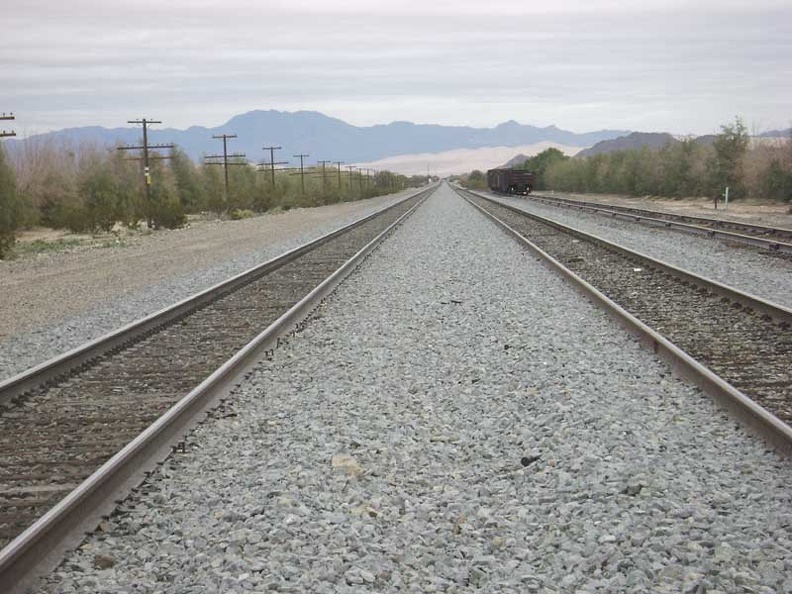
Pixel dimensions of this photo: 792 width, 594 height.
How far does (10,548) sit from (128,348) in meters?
5.26

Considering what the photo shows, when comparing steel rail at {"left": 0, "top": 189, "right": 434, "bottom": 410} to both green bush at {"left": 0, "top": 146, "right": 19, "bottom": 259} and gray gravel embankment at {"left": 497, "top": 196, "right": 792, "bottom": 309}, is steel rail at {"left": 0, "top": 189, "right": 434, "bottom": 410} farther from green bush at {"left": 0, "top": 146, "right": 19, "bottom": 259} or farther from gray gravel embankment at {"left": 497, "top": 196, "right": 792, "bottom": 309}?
green bush at {"left": 0, "top": 146, "right": 19, "bottom": 259}

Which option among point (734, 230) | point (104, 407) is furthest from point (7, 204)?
point (104, 407)

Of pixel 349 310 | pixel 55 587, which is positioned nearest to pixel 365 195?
pixel 349 310

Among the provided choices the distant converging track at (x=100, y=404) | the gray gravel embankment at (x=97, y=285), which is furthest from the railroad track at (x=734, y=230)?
the distant converging track at (x=100, y=404)

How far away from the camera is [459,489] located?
4609mm

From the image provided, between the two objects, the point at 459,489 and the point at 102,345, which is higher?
the point at 102,345

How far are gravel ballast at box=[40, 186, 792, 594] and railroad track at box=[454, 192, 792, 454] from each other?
179 millimetres

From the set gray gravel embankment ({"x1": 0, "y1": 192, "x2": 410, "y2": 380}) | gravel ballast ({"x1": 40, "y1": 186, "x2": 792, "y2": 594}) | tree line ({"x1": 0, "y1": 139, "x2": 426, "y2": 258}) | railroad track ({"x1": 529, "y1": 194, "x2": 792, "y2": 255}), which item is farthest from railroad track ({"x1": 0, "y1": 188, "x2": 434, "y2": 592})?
tree line ({"x1": 0, "y1": 139, "x2": 426, "y2": 258})

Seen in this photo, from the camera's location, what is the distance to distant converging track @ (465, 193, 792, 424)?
6609 mm

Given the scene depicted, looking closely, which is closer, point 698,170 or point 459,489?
point 459,489

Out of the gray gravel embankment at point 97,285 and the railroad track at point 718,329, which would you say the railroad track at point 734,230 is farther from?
the gray gravel embankment at point 97,285

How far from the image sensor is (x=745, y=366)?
7.12 meters

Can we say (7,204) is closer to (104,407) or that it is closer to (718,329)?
(104,407)

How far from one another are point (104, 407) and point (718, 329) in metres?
6.11
